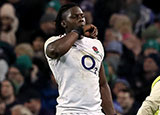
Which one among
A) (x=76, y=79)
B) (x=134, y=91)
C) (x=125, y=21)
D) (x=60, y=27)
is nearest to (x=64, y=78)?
(x=76, y=79)

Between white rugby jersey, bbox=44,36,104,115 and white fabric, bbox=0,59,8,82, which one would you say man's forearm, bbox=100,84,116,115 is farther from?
white fabric, bbox=0,59,8,82

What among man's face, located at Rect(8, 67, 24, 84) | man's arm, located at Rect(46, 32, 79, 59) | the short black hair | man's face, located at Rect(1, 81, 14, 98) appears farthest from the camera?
man's face, located at Rect(8, 67, 24, 84)

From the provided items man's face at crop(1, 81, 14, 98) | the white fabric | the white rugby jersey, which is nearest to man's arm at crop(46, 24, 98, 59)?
the white rugby jersey

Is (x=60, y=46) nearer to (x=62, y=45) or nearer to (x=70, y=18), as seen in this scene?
(x=62, y=45)

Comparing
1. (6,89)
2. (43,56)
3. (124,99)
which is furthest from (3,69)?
(124,99)

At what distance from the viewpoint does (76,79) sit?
4668mm

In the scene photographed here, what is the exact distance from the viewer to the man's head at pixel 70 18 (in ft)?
15.7

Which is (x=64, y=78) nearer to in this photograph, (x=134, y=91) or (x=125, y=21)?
(x=134, y=91)

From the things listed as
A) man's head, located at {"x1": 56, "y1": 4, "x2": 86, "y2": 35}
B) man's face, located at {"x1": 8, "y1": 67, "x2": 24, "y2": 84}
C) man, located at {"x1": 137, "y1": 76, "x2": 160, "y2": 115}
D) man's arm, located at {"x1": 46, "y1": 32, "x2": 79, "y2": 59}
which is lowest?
man's face, located at {"x1": 8, "y1": 67, "x2": 24, "y2": 84}

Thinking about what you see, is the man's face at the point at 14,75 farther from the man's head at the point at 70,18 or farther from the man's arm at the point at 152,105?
the man's arm at the point at 152,105

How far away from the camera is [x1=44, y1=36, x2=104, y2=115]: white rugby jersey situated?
15.3 ft

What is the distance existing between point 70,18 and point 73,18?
0.09 feet

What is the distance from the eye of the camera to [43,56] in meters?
8.79

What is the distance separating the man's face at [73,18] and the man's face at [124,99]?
129 inches
